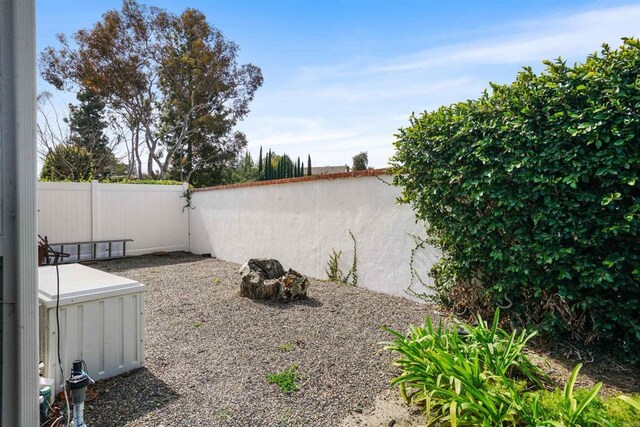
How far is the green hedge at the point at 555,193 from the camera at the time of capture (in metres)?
3.02

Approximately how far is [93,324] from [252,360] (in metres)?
1.38

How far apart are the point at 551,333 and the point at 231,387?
311 centimetres

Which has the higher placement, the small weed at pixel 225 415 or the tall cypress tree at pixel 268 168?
the tall cypress tree at pixel 268 168

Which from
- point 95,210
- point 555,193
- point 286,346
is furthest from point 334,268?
point 95,210

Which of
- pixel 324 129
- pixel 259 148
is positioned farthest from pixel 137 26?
pixel 324 129

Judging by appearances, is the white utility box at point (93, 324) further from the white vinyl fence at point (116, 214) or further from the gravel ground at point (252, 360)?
the white vinyl fence at point (116, 214)

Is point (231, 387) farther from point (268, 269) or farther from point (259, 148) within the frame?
point (259, 148)

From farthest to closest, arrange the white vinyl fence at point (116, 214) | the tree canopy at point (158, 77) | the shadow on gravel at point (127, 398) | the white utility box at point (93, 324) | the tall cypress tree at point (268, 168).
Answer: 1. the tall cypress tree at point (268, 168)
2. the tree canopy at point (158, 77)
3. the white vinyl fence at point (116, 214)
4. the white utility box at point (93, 324)
5. the shadow on gravel at point (127, 398)

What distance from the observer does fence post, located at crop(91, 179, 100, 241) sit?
907 cm

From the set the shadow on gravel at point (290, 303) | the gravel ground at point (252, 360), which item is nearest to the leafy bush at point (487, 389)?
the gravel ground at point (252, 360)

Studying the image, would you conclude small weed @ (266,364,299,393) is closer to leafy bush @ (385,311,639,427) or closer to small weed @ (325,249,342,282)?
leafy bush @ (385,311,639,427)

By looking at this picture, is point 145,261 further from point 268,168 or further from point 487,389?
point 268,168

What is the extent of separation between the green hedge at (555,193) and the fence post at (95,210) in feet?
28.6

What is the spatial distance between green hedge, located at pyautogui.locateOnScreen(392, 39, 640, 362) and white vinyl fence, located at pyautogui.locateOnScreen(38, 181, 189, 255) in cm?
856
